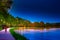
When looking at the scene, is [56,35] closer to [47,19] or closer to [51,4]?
[47,19]

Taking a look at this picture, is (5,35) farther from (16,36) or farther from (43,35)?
(43,35)

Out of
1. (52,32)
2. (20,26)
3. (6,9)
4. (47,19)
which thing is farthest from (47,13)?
(6,9)

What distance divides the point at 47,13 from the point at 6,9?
0.74 metres

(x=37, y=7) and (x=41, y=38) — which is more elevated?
(x=37, y=7)

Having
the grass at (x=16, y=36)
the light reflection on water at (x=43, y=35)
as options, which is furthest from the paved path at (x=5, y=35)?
the light reflection on water at (x=43, y=35)

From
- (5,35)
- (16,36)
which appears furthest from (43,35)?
(5,35)

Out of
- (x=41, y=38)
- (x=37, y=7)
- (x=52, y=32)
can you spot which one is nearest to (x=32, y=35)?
(x=41, y=38)

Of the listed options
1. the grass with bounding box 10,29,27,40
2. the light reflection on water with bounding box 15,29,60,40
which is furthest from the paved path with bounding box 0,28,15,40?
the light reflection on water with bounding box 15,29,60,40

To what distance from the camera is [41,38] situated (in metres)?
2.52

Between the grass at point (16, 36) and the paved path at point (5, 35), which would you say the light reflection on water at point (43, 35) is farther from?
the paved path at point (5, 35)

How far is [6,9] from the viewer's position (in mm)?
2633

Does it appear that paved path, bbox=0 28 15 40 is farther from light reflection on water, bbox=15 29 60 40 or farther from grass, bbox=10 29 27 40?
light reflection on water, bbox=15 29 60 40

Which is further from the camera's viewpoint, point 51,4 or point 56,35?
point 51,4

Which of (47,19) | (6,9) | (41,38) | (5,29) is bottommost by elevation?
(41,38)
